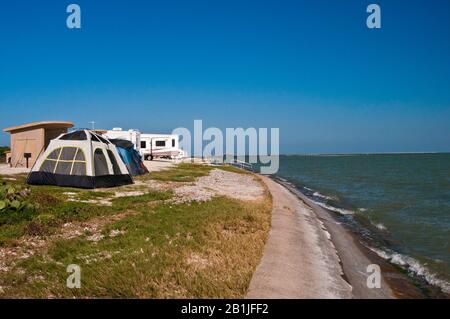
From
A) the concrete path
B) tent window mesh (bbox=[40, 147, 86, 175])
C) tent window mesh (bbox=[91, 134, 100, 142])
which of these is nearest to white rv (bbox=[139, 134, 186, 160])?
tent window mesh (bbox=[91, 134, 100, 142])

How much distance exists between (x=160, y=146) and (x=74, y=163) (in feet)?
118

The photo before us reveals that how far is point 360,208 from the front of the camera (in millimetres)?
25875

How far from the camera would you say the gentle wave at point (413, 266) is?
1080 cm

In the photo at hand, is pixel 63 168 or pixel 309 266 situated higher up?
pixel 63 168

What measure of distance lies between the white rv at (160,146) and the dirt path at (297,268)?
41.4 m

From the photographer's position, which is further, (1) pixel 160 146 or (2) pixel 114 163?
(1) pixel 160 146

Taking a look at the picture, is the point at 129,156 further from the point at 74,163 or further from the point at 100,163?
the point at 74,163

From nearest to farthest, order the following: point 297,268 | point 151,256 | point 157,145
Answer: point 151,256 < point 297,268 < point 157,145

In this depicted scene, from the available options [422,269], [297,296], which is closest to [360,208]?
[422,269]

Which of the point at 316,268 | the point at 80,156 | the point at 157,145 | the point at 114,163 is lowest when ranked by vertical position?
the point at 316,268

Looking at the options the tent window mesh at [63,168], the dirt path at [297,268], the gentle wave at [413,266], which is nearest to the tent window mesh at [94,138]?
the tent window mesh at [63,168]

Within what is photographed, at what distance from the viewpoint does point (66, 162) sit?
803 inches

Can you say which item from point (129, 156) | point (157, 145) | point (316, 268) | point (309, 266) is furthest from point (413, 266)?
point (157, 145)
